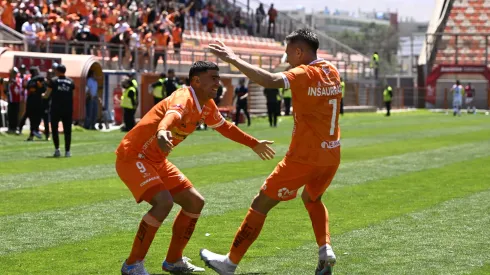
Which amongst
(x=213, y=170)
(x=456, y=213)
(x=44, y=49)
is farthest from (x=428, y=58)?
(x=456, y=213)

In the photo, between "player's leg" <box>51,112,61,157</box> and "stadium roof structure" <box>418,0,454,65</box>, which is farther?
"stadium roof structure" <box>418,0,454,65</box>

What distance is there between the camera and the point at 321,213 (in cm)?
869

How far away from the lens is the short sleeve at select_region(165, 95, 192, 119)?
8320 mm

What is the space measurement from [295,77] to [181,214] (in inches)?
68.1

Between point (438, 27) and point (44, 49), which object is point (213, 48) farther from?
point (438, 27)

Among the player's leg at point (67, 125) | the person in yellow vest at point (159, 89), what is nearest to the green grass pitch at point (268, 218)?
the player's leg at point (67, 125)

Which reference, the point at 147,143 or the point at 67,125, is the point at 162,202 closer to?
the point at 147,143

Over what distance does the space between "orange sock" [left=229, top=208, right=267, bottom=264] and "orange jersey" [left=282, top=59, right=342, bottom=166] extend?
1.82ft

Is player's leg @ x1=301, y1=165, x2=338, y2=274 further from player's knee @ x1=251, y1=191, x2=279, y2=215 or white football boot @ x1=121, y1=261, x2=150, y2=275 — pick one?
white football boot @ x1=121, y1=261, x2=150, y2=275

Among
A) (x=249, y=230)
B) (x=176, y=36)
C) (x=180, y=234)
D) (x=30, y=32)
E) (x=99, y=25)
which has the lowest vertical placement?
(x=180, y=234)

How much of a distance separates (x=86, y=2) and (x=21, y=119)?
408 inches

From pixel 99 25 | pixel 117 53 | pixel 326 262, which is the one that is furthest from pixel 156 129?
pixel 99 25

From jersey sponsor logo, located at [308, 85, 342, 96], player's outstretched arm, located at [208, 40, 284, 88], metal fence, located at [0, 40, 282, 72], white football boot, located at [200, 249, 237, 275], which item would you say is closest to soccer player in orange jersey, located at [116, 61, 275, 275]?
white football boot, located at [200, 249, 237, 275]

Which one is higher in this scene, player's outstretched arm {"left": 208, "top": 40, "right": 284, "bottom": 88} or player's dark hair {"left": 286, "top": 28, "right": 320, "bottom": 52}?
player's dark hair {"left": 286, "top": 28, "right": 320, "bottom": 52}
